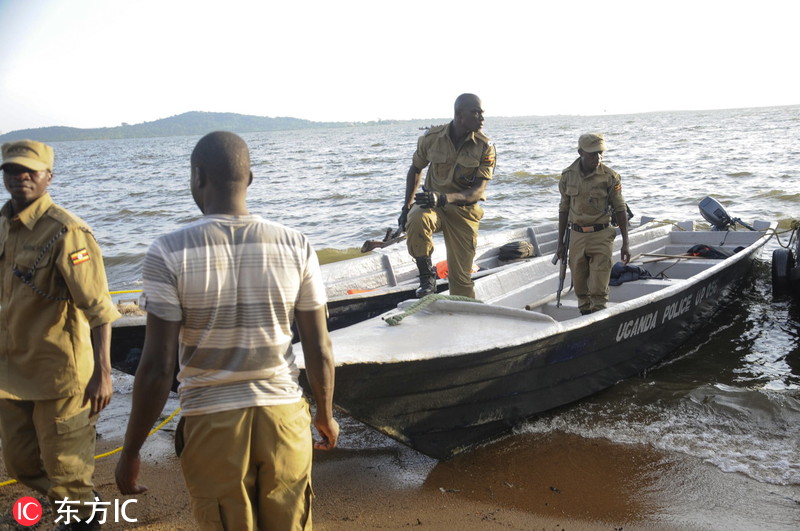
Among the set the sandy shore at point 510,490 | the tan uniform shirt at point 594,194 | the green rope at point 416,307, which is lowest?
the sandy shore at point 510,490

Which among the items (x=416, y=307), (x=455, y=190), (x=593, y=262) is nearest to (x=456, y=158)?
(x=455, y=190)

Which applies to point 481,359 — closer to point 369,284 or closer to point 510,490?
point 510,490

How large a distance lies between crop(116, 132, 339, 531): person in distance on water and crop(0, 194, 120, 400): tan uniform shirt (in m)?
1.21

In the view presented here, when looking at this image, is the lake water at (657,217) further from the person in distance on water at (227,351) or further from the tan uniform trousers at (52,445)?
the person in distance on water at (227,351)

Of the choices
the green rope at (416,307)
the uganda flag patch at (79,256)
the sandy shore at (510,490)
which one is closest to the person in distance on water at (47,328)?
the uganda flag patch at (79,256)

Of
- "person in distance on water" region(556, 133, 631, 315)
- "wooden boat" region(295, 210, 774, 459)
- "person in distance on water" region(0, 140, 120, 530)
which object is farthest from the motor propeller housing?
"person in distance on water" region(0, 140, 120, 530)

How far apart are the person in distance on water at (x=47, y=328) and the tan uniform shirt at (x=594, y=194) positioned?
447 cm

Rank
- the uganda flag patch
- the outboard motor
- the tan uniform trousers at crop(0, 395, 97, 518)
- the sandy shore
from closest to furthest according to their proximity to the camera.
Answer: the uganda flag patch, the tan uniform trousers at crop(0, 395, 97, 518), the sandy shore, the outboard motor

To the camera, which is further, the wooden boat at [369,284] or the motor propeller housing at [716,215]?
the motor propeller housing at [716,215]

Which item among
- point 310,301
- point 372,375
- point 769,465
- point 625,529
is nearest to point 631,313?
point 769,465

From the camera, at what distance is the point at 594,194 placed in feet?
21.0

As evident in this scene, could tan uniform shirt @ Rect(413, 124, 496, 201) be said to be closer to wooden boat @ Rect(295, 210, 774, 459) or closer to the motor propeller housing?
wooden boat @ Rect(295, 210, 774, 459)

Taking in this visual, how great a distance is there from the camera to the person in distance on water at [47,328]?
3.21 m

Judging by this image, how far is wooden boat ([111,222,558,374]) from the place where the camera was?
5.96 m
